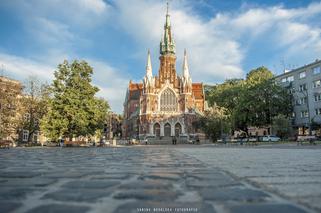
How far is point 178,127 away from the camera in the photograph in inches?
2778

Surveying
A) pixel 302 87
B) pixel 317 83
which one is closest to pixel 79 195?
pixel 317 83

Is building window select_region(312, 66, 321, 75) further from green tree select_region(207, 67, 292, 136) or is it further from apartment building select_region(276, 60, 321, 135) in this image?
green tree select_region(207, 67, 292, 136)

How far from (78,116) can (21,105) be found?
11.7 meters

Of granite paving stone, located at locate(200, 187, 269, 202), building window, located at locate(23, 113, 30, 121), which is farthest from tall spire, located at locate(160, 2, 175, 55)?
granite paving stone, located at locate(200, 187, 269, 202)

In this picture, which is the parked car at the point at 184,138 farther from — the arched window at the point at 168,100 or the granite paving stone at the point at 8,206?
the granite paving stone at the point at 8,206

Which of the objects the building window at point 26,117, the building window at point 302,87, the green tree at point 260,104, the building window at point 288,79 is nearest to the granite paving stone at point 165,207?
the building window at point 26,117

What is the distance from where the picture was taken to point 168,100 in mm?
72062

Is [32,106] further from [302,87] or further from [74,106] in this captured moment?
[302,87]

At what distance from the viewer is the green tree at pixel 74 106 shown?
37.9 meters

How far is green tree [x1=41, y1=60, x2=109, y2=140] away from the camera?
124ft

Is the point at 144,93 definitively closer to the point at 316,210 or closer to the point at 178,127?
the point at 178,127

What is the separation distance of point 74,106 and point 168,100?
35.9 meters

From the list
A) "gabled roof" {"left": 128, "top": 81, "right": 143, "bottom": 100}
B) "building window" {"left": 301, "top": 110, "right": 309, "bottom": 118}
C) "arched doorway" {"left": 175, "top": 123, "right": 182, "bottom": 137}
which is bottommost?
"arched doorway" {"left": 175, "top": 123, "right": 182, "bottom": 137}

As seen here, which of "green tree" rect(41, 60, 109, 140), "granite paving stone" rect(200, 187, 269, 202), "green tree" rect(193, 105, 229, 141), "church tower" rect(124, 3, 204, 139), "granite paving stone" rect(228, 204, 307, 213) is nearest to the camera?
"granite paving stone" rect(228, 204, 307, 213)
